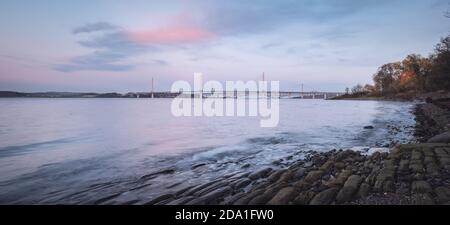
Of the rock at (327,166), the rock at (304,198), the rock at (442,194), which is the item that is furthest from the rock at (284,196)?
the rock at (327,166)

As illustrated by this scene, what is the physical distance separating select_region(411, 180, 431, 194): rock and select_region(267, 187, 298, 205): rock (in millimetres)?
2730

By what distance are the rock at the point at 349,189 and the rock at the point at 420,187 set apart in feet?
4.19

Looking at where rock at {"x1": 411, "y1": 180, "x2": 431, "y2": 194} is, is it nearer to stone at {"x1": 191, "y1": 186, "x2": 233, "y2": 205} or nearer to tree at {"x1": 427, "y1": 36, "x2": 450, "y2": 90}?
stone at {"x1": 191, "y1": 186, "x2": 233, "y2": 205}

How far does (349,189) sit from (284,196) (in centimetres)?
169

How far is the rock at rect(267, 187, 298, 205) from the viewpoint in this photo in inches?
308

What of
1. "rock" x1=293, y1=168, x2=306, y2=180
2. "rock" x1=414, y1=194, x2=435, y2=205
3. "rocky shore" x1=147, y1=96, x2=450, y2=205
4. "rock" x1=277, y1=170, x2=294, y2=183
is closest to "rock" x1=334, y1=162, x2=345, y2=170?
"rocky shore" x1=147, y1=96, x2=450, y2=205

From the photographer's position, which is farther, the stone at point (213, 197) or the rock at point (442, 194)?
the stone at point (213, 197)

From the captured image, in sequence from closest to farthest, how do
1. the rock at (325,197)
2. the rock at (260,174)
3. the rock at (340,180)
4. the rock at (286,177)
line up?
the rock at (325,197) < the rock at (340,180) < the rock at (286,177) < the rock at (260,174)

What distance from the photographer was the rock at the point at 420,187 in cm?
773

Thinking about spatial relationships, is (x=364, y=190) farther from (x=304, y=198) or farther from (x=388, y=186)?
(x=304, y=198)

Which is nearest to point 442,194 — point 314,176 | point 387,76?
point 314,176

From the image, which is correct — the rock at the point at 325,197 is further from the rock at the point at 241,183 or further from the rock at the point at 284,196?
the rock at the point at 241,183

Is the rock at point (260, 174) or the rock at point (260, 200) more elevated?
the rock at point (260, 200)

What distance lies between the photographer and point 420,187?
7.91 meters
